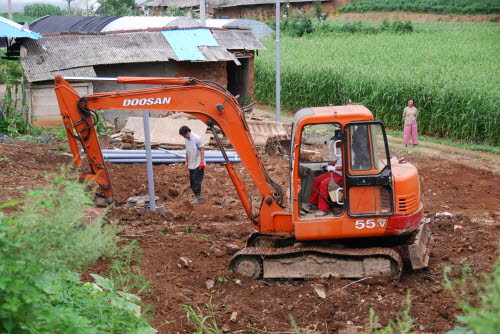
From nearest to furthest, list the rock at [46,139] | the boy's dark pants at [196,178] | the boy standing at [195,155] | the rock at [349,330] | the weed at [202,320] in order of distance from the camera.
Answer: the weed at [202,320] < the rock at [349,330] < the boy standing at [195,155] < the boy's dark pants at [196,178] < the rock at [46,139]

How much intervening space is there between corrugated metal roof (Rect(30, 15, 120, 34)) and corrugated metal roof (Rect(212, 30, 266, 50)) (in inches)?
351

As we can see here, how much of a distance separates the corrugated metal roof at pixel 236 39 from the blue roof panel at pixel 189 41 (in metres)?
0.35

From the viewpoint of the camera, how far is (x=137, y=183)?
556 inches

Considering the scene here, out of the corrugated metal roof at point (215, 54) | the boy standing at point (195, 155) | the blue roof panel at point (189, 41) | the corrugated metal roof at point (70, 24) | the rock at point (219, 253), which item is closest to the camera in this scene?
the rock at point (219, 253)

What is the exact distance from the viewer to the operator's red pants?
28.3 feet

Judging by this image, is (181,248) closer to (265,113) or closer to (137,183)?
(137,183)

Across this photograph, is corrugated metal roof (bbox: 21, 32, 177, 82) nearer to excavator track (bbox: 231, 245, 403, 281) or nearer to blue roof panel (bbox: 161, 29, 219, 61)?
blue roof panel (bbox: 161, 29, 219, 61)

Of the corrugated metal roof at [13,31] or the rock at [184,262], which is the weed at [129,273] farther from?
the corrugated metal roof at [13,31]

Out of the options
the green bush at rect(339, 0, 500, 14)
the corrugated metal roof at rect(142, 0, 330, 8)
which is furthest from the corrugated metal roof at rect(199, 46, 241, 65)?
the green bush at rect(339, 0, 500, 14)

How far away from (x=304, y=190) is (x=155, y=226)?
310 cm

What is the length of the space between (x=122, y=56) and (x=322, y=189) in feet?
39.6

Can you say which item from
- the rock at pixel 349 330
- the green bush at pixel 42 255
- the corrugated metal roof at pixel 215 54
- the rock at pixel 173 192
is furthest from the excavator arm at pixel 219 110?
the corrugated metal roof at pixel 215 54

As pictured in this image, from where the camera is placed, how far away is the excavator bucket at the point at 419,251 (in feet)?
28.6

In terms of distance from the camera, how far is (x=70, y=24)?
29328 mm
